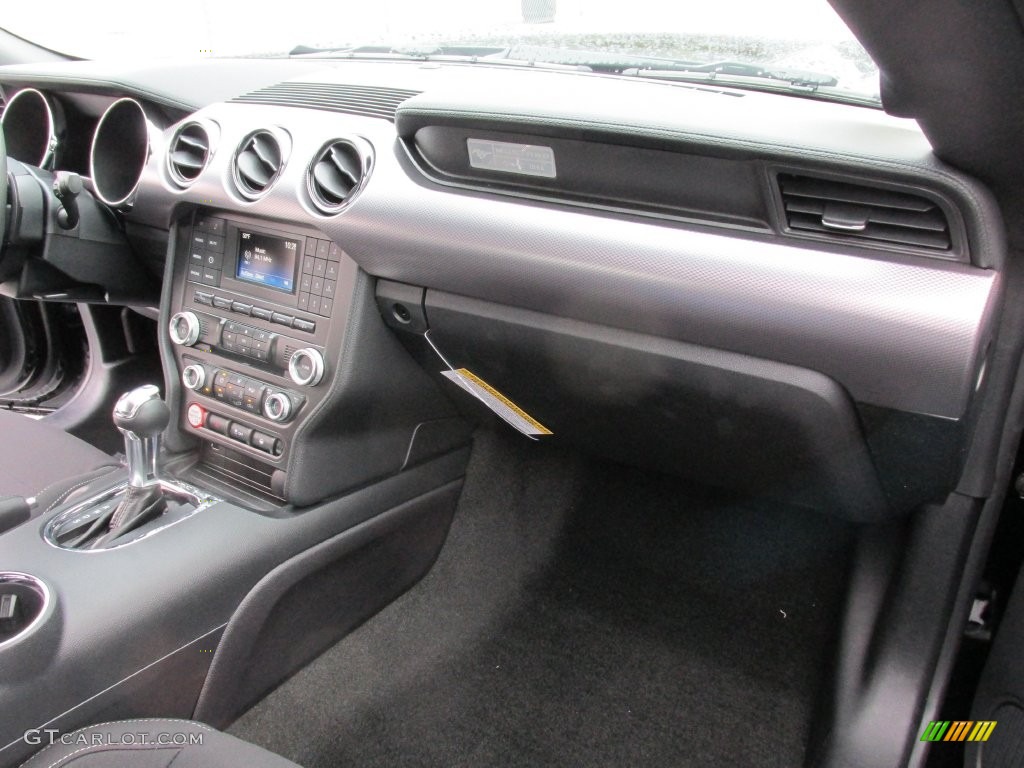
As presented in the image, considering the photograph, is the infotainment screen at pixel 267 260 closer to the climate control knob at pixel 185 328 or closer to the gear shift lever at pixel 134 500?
the climate control knob at pixel 185 328

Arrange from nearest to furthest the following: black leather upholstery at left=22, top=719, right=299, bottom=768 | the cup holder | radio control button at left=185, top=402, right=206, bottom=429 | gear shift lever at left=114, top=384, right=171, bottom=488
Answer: black leather upholstery at left=22, top=719, right=299, bottom=768 → the cup holder → gear shift lever at left=114, top=384, right=171, bottom=488 → radio control button at left=185, top=402, right=206, bottom=429

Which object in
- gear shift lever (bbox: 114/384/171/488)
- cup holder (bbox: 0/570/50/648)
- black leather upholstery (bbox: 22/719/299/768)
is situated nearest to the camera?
black leather upholstery (bbox: 22/719/299/768)

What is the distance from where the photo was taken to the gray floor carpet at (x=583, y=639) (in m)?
1.50

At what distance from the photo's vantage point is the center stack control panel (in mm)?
1330

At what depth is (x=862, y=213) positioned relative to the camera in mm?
856

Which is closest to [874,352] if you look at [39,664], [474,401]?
[474,401]

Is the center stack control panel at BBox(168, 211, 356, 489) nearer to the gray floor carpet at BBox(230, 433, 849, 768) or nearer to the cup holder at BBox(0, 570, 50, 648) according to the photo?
the cup holder at BBox(0, 570, 50, 648)

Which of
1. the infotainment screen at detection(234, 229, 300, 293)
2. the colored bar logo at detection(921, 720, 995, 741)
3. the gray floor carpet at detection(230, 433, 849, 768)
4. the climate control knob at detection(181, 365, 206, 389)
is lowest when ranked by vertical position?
the gray floor carpet at detection(230, 433, 849, 768)

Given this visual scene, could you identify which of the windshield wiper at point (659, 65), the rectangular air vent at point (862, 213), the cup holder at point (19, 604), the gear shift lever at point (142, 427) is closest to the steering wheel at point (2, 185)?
the gear shift lever at point (142, 427)

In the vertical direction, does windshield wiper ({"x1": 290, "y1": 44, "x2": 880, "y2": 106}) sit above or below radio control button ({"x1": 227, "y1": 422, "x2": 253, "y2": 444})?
above

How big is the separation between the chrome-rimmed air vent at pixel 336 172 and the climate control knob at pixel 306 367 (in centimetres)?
24

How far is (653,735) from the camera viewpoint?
150 centimetres

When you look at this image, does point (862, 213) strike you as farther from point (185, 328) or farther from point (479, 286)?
point (185, 328)

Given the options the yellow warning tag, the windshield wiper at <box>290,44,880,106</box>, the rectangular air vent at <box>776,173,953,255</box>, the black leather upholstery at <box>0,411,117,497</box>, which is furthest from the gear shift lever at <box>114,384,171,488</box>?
the rectangular air vent at <box>776,173,953,255</box>
